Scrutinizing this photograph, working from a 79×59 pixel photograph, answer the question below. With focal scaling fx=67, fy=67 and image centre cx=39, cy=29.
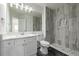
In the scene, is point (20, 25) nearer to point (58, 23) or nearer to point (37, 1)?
point (37, 1)

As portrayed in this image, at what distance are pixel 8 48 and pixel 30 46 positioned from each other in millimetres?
502

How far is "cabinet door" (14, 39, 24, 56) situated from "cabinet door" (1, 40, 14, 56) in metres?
0.08

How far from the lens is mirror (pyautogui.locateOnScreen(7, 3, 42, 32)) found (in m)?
1.50

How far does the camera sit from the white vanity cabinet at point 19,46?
1.25 m

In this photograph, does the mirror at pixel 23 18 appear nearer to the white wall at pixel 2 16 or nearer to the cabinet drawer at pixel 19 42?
the white wall at pixel 2 16

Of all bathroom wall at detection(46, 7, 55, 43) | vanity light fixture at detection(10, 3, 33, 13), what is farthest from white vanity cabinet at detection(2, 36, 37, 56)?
vanity light fixture at detection(10, 3, 33, 13)

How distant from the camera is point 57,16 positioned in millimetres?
1818

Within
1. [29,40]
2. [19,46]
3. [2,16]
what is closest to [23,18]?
[2,16]

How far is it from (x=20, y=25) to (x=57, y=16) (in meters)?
1.00

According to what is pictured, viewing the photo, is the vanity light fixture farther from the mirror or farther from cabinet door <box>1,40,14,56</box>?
cabinet door <box>1,40,14,56</box>

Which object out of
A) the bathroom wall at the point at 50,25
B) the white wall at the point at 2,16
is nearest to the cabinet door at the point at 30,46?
the bathroom wall at the point at 50,25

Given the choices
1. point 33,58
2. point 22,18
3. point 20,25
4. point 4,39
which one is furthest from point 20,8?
point 33,58

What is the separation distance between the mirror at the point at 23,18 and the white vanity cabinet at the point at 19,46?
0.84 feet

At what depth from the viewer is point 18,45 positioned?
140cm
